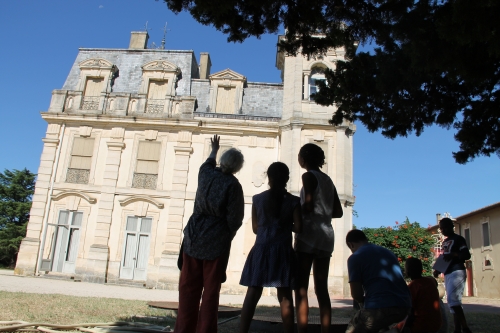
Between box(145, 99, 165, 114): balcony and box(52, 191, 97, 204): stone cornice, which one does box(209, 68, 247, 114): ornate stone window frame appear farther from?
box(52, 191, 97, 204): stone cornice

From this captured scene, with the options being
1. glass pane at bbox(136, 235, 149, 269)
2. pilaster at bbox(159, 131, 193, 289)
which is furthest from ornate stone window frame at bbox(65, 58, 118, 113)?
glass pane at bbox(136, 235, 149, 269)

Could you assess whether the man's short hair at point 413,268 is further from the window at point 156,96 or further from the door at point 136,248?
the window at point 156,96

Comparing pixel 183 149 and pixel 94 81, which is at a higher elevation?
pixel 94 81

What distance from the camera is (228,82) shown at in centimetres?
2141

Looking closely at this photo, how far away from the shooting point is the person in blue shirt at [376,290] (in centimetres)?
380

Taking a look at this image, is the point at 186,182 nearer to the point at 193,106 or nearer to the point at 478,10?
the point at 193,106

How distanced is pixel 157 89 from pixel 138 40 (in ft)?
16.3

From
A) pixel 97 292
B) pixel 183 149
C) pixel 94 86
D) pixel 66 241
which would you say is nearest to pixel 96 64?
pixel 94 86

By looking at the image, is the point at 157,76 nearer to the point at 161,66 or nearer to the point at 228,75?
the point at 161,66

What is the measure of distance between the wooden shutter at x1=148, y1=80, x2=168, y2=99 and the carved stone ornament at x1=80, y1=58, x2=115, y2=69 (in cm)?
237

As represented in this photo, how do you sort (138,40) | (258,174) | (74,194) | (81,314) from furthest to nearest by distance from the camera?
(138,40) → (258,174) → (74,194) → (81,314)

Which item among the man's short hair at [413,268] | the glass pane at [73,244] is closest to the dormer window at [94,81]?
the glass pane at [73,244]

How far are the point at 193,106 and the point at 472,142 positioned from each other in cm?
1548

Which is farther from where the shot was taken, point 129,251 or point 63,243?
point 63,243
